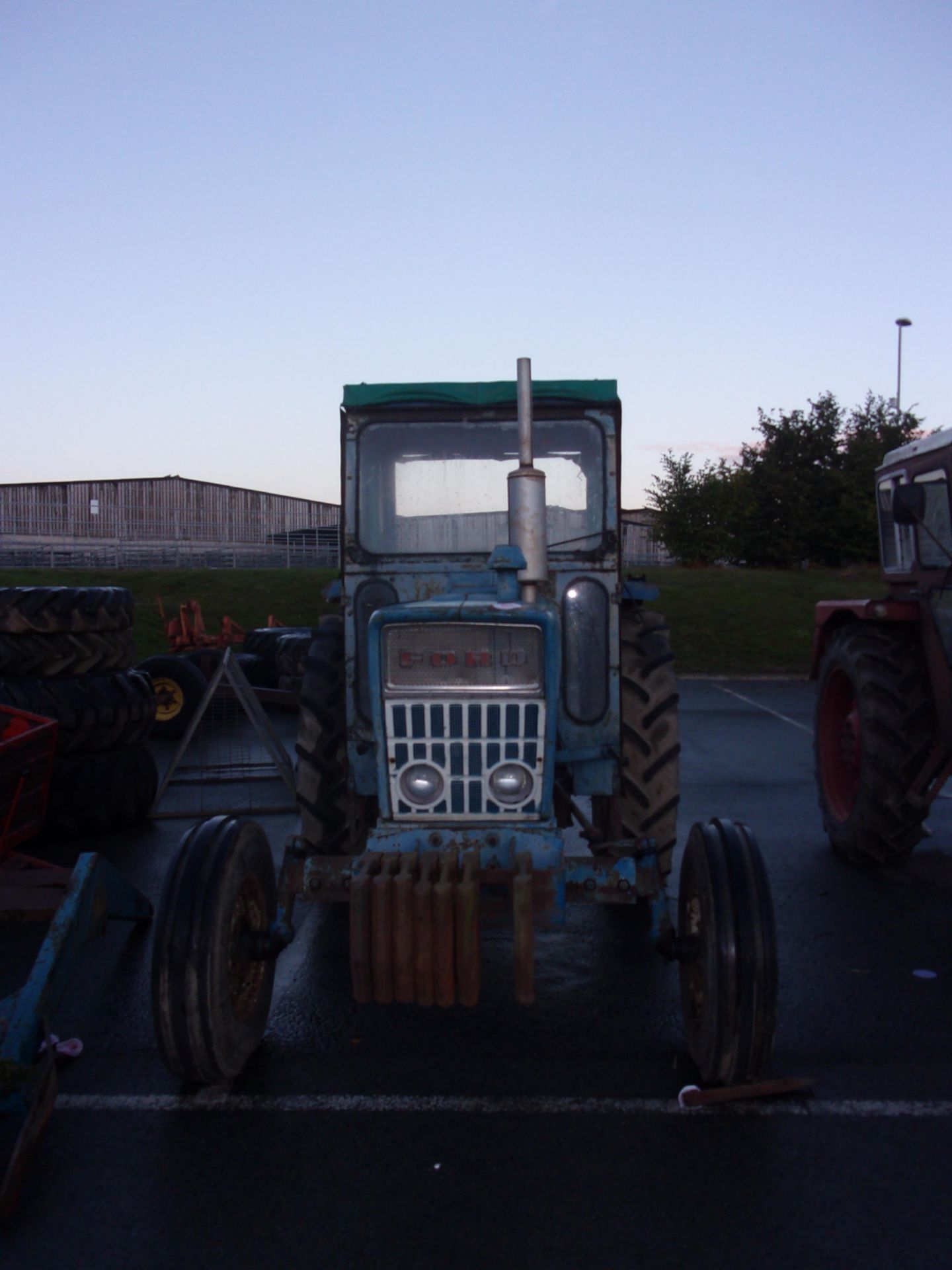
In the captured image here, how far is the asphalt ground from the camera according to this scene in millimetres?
2695

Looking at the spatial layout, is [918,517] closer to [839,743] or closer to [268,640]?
[839,743]

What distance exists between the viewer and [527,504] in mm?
3723

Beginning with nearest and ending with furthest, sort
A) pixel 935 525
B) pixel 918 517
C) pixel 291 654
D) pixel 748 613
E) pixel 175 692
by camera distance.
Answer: pixel 918 517 → pixel 935 525 → pixel 175 692 → pixel 291 654 → pixel 748 613

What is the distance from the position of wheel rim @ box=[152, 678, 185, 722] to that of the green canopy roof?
24.3 ft

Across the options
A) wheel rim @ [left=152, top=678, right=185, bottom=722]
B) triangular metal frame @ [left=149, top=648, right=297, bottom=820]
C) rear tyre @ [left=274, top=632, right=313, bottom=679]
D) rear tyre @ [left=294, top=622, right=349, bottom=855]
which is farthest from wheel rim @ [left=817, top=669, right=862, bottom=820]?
rear tyre @ [left=274, top=632, right=313, bottom=679]

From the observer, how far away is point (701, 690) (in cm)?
1641

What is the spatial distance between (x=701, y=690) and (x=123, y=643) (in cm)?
1100

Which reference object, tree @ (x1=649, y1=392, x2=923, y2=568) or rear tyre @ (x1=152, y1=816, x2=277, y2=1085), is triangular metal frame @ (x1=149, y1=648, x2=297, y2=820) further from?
tree @ (x1=649, y1=392, x2=923, y2=568)

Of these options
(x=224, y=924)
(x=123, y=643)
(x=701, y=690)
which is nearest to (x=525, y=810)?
(x=224, y=924)

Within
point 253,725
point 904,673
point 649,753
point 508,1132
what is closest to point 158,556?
point 253,725

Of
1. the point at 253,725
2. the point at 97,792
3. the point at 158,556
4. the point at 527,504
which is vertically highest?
the point at 158,556

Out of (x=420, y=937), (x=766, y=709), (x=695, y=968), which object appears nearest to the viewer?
(x=420, y=937)

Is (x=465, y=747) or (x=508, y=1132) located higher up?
(x=465, y=747)

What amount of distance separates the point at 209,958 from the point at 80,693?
13.2ft
